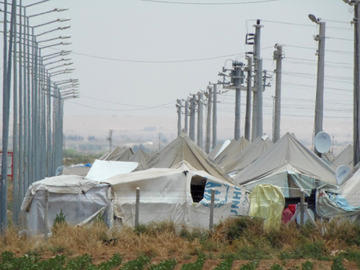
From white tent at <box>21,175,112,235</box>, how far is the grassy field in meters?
0.51

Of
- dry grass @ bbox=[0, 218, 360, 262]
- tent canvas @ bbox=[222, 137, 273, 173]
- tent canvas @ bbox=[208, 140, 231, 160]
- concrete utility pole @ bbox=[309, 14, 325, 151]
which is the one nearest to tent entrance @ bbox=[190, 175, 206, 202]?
dry grass @ bbox=[0, 218, 360, 262]

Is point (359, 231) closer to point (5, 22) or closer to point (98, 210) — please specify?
point (98, 210)

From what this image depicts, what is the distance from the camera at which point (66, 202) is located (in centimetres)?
2461

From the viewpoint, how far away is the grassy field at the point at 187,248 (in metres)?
19.0

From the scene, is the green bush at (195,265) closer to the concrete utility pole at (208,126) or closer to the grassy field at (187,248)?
the grassy field at (187,248)

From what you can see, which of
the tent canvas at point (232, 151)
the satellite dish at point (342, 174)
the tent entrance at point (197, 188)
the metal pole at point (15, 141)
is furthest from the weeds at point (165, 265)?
the tent canvas at point (232, 151)

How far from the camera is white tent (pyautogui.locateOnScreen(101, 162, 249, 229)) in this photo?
25.0m

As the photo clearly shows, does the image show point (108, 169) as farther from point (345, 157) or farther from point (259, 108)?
point (345, 157)

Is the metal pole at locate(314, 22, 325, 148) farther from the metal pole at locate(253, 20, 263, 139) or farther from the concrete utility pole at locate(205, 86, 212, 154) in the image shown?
the concrete utility pole at locate(205, 86, 212, 154)

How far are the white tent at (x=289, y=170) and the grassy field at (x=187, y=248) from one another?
3839 millimetres

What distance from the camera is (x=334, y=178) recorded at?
2853 cm

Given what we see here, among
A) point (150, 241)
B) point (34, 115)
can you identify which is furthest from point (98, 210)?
point (34, 115)

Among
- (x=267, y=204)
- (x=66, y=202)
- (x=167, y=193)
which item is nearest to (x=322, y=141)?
(x=267, y=204)

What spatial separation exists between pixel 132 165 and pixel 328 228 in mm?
18361
